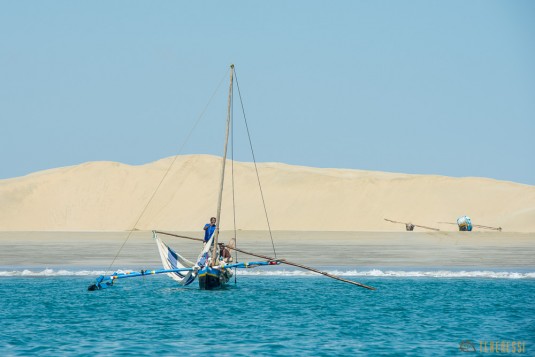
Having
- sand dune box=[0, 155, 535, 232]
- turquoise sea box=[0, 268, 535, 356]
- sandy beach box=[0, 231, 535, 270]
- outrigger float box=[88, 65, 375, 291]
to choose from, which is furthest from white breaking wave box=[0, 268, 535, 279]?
sand dune box=[0, 155, 535, 232]

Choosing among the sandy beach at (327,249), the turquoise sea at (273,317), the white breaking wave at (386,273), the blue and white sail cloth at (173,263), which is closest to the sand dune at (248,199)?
the sandy beach at (327,249)

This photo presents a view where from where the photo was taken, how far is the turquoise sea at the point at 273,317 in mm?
21422

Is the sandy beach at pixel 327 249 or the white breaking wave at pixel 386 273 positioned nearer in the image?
the white breaking wave at pixel 386 273

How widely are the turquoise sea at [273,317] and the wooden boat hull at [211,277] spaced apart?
0.36 m

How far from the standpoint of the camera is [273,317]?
26234 millimetres

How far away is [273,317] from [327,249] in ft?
83.2

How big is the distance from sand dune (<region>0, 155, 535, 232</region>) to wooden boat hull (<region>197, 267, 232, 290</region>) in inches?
2172

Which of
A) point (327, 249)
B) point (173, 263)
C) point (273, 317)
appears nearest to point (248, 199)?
point (327, 249)

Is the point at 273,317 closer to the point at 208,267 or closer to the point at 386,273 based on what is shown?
the point at 208,267

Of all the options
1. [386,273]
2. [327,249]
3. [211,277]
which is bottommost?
[211,277]

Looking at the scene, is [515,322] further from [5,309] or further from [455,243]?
[455,243]

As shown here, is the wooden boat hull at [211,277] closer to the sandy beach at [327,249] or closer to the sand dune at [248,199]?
the sandy beach at [327,249]

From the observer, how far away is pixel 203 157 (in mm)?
120812

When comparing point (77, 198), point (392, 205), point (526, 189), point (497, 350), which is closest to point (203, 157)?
point (77, 198)
